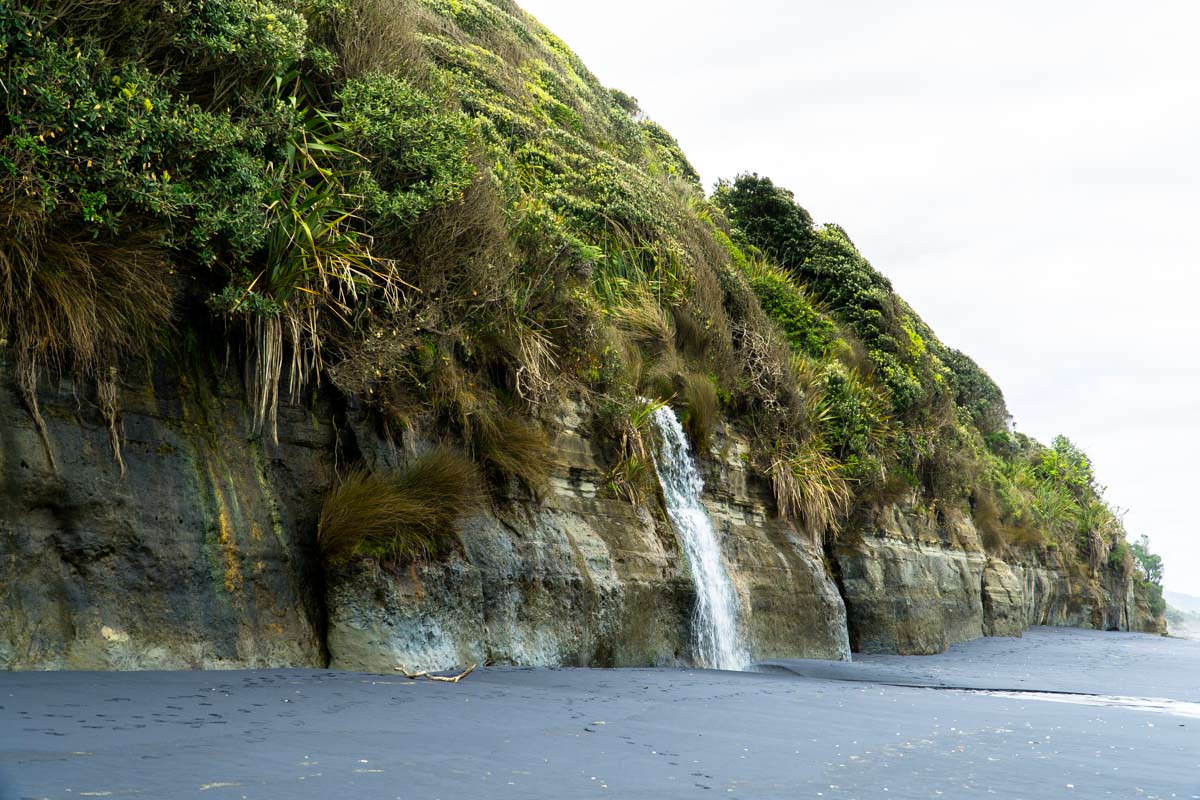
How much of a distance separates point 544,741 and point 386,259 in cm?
516

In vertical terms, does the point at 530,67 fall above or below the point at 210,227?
above

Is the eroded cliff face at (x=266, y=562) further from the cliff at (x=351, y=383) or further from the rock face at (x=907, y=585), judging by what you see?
the rock face at (x=907, y=585)

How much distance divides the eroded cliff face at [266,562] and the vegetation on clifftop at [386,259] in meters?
0.25

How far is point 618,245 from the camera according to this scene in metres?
15.2

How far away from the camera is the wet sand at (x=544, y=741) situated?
414 cm

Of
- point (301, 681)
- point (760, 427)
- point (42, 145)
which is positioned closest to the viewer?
point (42, 145)

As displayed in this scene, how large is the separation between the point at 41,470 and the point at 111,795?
12.0ft

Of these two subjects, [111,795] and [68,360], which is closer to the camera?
[111,795]

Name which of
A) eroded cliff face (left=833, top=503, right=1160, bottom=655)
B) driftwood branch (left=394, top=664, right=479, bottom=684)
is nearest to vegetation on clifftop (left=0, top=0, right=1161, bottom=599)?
eroded cliff face (left=833, top=503, right=1160, bottom=655)

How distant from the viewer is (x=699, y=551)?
12.6 metres

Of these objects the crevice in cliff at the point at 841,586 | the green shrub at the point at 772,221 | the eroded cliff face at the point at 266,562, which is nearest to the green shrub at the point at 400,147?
the eroded cliff face at the point at 266,562

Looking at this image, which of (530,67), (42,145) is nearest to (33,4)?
(42,145)

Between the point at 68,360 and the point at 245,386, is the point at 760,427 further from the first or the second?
the point at 68,360

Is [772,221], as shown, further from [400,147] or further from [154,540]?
[154,540]
